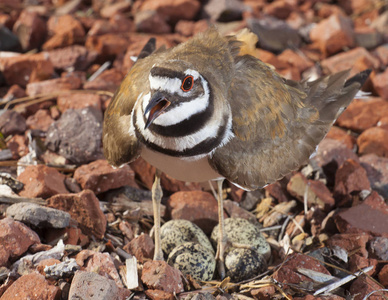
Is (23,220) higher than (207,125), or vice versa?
(207,125)

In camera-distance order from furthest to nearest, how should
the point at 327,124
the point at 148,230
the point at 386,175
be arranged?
the point at 386,175 → the point at 148,230 → the point at 327,124

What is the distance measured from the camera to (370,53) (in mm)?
6000

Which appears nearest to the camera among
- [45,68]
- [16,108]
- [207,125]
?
[207,125]

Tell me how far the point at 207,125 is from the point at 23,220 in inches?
55.4

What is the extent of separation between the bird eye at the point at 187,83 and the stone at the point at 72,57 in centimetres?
301

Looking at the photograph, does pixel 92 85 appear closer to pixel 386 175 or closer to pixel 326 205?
pixel 326 205

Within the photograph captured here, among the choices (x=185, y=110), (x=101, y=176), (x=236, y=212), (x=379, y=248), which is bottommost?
(x=236, y=212)

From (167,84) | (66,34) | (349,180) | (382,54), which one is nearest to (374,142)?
(349,180)

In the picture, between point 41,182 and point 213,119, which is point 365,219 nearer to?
point 213,119

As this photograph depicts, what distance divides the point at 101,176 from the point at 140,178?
1.66 feet

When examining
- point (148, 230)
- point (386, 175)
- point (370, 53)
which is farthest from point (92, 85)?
point (370, 53)

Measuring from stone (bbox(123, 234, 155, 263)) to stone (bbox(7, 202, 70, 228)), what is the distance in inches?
20.1

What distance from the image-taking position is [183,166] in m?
3.24

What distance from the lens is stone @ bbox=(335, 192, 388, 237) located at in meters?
3.83
